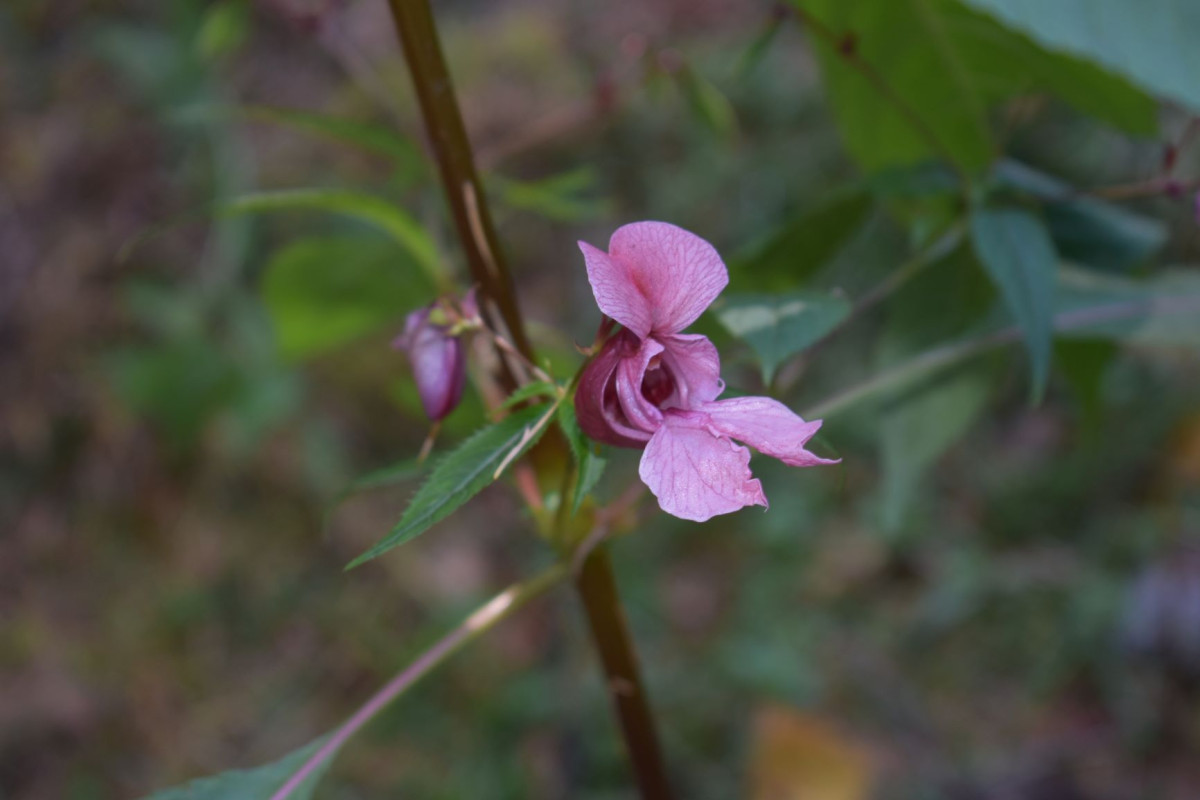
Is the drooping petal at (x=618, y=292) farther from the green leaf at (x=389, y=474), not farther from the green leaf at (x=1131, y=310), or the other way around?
the green leaf at (x=1131, y=310)

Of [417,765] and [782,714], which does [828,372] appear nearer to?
[782,714]

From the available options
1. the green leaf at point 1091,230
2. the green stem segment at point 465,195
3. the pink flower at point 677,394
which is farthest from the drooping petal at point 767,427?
the green leaf at point 1091,230

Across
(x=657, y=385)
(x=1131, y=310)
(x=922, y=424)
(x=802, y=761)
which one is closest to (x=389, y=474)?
(x=657, y=385)

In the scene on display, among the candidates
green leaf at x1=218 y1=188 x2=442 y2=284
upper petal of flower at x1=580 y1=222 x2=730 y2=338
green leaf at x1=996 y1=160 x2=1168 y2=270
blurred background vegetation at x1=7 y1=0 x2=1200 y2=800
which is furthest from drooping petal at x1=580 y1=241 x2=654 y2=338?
blurred background vegetation at x1=7 y1=0 x2=1200 y2=800

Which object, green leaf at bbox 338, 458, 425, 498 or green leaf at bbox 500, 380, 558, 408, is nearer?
green leaf at bbox 500, 380, 558, 408

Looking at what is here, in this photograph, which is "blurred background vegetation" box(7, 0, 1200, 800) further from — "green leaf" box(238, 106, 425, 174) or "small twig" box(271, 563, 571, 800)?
"small twig" box(271, 563, 571, 800)

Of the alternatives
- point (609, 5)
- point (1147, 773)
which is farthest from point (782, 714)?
point (609, 5)

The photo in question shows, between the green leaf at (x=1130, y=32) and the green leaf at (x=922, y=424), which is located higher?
the green leaf at (x=1130, y=32)
